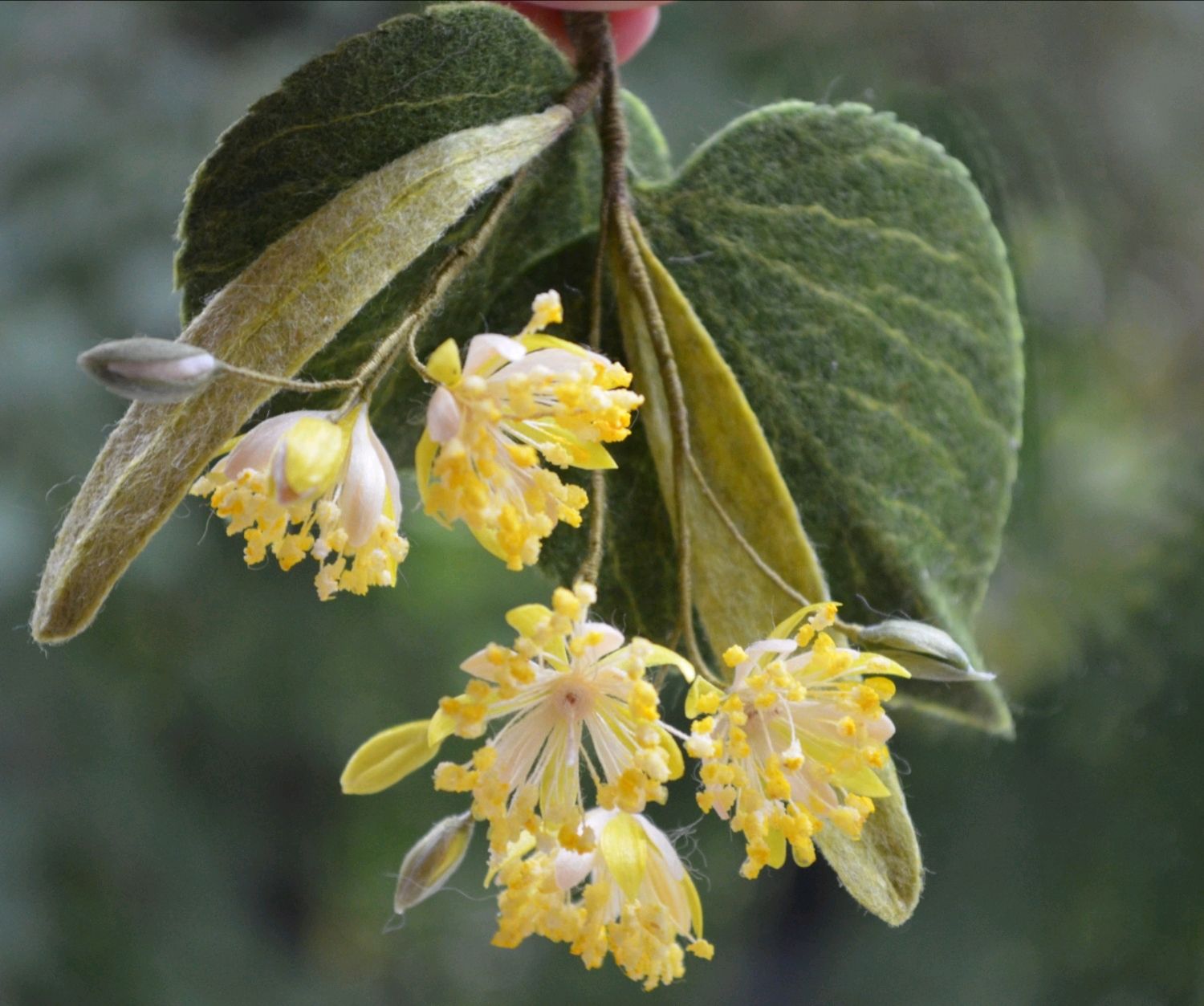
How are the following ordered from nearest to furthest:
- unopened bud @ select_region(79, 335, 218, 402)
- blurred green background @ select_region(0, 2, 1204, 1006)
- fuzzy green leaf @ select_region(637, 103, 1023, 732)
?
1. unopened bud @ select_region(79, 335, 218, 402)
2. fuzzy green leaf @ select_region(637, 103, 1023, 732)
3. blurred green background @ select_region(0, 2, 1204, 1006)

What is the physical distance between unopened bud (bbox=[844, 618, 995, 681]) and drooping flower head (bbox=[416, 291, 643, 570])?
0.31ft

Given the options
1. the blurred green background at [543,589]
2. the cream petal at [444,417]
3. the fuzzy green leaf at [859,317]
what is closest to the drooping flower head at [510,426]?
the cream petal at [444,417]

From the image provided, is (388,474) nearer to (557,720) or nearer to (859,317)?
(557,720)

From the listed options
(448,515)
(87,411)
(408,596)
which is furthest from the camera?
Answer: (408,596)

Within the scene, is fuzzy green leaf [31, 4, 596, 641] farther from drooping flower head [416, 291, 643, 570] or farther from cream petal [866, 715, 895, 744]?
cream petal [866, 715, 895, 744]

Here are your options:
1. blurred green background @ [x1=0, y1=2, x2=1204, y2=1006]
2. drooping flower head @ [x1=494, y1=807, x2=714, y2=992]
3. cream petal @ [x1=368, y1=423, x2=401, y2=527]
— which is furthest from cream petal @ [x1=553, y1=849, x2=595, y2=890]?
blurred green background @ [x1=0, y1=2, x2=1204, y2=1006]

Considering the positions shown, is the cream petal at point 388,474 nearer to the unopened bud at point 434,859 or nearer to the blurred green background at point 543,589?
the unopened bud at point 434,859

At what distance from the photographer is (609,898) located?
Result: 12.0 inches

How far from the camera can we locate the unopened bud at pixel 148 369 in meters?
0.24

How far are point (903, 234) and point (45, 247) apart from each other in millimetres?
567

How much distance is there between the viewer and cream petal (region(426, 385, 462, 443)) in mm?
262

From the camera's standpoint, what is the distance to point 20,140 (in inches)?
29.3

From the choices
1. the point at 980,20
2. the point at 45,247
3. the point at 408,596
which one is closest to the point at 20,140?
the point at 45,247

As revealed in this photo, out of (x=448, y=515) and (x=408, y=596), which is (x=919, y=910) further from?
(x=448, y=515)
